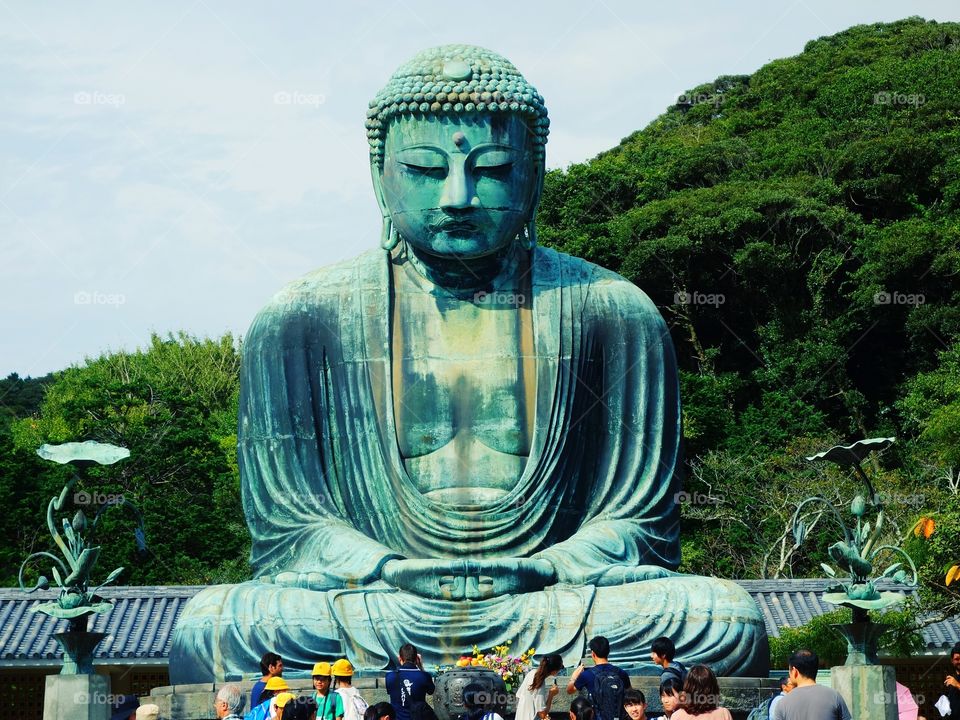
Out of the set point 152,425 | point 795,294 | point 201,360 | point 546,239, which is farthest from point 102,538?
point 201,360

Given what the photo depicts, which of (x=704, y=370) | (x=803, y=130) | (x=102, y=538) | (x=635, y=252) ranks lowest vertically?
(x=102, y=538)

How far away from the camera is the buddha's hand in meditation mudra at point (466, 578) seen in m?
11.0

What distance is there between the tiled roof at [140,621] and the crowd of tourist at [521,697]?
1163cm

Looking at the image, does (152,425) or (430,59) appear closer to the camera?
(430,59)

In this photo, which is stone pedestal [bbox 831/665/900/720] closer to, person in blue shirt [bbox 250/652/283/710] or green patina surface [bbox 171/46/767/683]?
green patina surface [bbox 171/46/767/683]

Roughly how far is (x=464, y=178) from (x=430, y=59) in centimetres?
96

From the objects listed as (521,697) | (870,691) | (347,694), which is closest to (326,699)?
(347,694)

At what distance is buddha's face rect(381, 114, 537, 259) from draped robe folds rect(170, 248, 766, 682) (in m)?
0.51

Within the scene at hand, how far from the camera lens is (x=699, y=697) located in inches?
268

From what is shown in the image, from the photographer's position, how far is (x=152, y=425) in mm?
30969

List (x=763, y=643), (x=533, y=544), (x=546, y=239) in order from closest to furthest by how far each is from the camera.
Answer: (x=763, y=643), (x=533, y=544), (x=546, y=239)

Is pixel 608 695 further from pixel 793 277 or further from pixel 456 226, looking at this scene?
pixel 793 277

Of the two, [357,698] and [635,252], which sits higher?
[635,252]

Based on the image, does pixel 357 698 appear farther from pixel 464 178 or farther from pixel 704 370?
pixel 704 370
